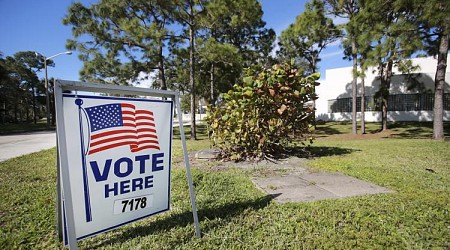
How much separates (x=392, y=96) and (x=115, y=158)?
27958 mm

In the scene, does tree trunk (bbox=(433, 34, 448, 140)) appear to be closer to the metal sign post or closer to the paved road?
the metal sign post

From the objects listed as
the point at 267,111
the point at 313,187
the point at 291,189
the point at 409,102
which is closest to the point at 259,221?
the point at 291,189

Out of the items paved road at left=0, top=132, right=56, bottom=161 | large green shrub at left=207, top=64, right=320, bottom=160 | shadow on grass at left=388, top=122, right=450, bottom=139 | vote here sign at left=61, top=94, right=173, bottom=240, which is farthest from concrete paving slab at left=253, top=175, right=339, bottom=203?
shadow on grass at left=388, top=122, right=450, bottom=139

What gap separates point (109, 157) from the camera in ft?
6.98

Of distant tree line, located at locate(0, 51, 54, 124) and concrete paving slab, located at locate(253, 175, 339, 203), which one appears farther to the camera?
Answer: distant tree line, located at locate(0, 51, 54, 124)

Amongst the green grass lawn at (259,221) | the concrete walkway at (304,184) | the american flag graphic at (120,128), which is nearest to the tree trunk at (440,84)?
the green grass lawn at (259,221)

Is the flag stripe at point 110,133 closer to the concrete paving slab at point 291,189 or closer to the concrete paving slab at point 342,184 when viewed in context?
the concrete paving slab at point 291,189

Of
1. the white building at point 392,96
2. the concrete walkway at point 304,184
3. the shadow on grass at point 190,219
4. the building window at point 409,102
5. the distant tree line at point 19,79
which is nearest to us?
the shadow on grass at point 190,219

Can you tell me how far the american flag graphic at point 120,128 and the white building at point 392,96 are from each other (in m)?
22.3

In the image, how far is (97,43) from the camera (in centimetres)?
1368

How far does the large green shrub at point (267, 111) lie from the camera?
5605 mm

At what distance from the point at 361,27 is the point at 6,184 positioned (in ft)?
36.0

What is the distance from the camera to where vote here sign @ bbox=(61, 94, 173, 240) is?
1984mm

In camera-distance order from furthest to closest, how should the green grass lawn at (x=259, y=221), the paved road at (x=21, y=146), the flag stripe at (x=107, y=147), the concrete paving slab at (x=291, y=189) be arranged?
the paved road at (x=21, y=146) → the concrete paving slab at (x=291, y=189) → the green grass lawn at (x=259, y=221) → the flag stripe at (x=107, y=147)
